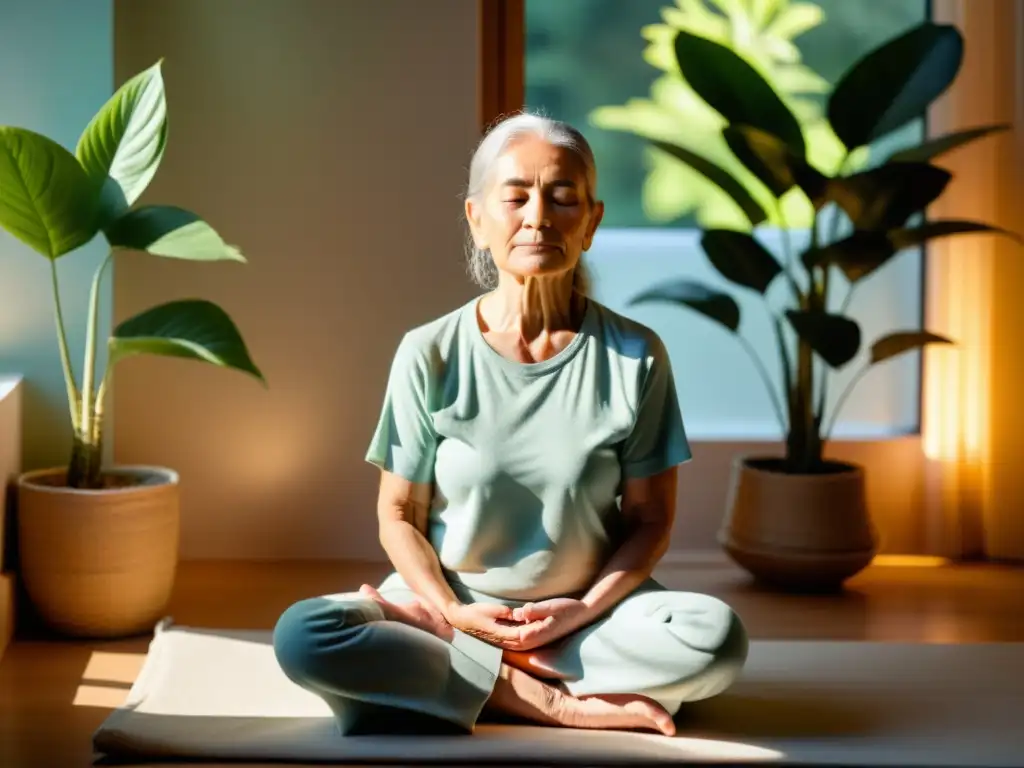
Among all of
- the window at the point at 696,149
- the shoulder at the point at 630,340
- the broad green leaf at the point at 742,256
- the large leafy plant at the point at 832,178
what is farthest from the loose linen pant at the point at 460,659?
the window at the point at 696,149

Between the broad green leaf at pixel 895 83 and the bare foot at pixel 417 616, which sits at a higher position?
the broad green leaf at pixel 895 83

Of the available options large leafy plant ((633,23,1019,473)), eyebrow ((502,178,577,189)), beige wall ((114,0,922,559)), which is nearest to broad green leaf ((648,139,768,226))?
large leafy plant ((633,23,1019,473))

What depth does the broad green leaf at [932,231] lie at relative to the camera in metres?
3.19

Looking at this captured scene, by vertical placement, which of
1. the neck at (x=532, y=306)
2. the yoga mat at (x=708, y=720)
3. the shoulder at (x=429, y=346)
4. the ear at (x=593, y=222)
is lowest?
the yoga mat at (x=708, y=720)

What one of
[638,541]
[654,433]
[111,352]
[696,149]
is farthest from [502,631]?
[696,149]

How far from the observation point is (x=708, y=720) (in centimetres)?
232

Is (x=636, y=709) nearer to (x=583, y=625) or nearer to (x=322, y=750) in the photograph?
(x=583, y=625)

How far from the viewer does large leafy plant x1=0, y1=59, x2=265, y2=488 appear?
2.76 meters

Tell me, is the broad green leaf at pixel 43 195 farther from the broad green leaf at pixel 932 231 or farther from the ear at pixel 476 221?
the broad green leaf at pixel 932 231

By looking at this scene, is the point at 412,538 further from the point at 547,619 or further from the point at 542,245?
the point at 542,245

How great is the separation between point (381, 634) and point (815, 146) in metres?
2.01

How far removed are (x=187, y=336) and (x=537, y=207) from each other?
34.3 inches

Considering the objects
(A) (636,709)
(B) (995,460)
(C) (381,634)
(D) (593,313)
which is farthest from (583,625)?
(B) (995,460)

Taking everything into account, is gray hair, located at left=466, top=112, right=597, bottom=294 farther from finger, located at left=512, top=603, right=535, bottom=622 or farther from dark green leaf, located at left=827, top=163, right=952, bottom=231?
dark green leaf, located at left=827, top=163, right=952, bottom=231
